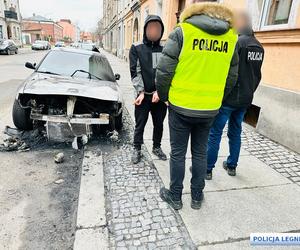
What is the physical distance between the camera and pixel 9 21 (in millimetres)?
36906

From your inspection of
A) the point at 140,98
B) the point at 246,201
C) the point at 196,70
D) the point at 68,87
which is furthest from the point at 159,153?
the point at 196,70

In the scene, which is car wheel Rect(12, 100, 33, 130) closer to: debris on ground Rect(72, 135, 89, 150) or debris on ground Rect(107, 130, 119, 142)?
debris on ground Rect(72, 135, 89, 150)

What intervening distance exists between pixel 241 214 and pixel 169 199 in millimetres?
766

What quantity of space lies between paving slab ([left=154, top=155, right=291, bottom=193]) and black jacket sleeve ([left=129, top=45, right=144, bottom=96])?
1152mm

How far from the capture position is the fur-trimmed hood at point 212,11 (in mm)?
2053

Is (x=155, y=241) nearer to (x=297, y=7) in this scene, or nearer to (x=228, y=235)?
(x=228, y=235)

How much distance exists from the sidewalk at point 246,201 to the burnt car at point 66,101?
101 centimetres

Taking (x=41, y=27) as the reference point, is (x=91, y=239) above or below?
below

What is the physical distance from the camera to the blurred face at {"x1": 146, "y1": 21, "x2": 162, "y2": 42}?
3.02m

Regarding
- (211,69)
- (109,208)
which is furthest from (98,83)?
(211,69)

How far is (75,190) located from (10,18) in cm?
4209

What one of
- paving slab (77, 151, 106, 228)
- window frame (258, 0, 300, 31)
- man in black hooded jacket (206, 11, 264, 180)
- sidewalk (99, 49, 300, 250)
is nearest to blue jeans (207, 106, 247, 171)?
man in black hooded jacket (206, 11, 264, 180)

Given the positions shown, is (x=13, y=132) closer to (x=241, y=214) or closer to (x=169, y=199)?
(x=169, y=199)

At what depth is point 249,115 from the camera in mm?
5777
